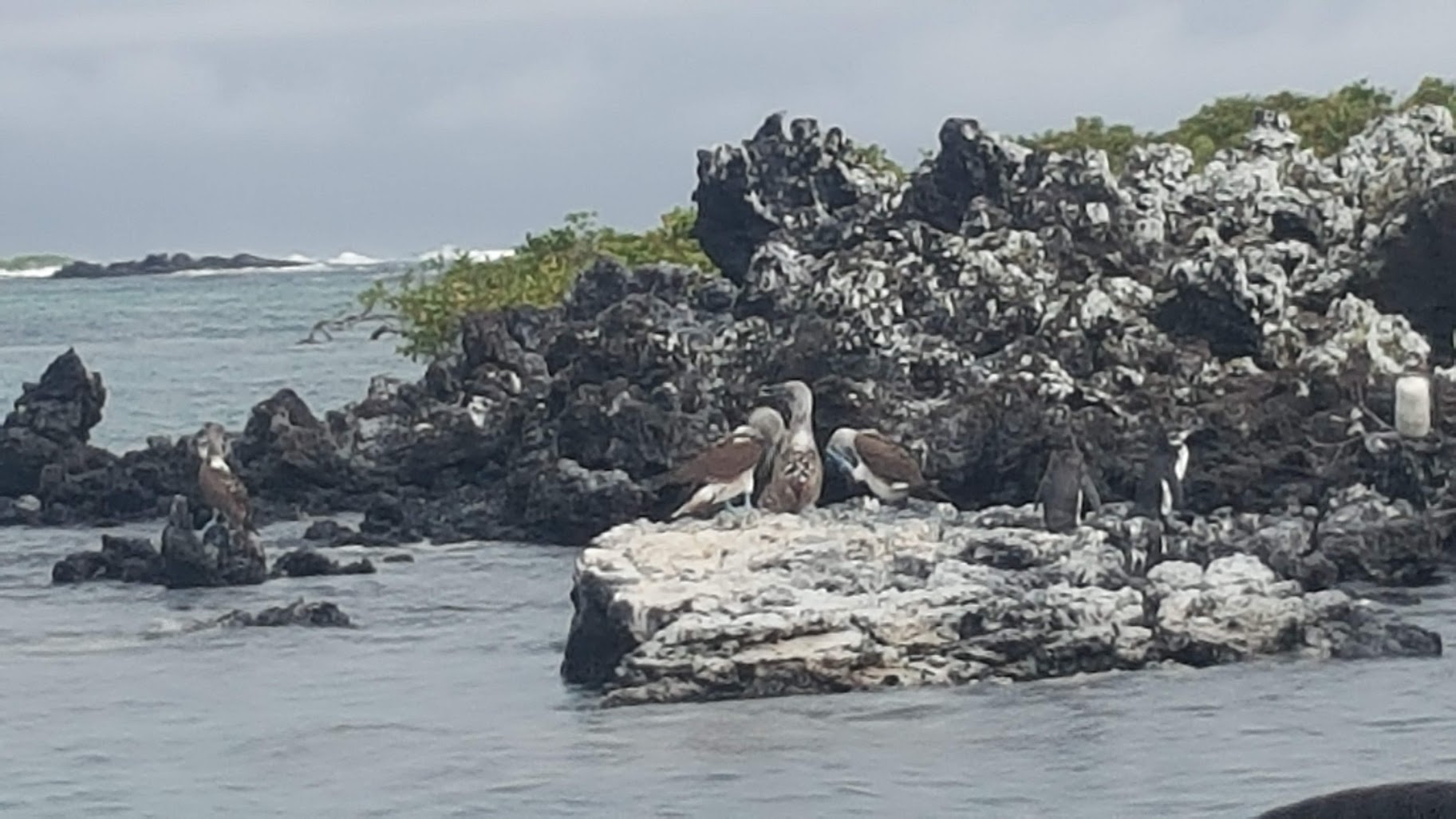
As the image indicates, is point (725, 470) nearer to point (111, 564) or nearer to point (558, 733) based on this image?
point (111, 564)

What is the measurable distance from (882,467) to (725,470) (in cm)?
104

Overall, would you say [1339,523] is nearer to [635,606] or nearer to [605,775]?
[635,606]

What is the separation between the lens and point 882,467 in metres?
21.1

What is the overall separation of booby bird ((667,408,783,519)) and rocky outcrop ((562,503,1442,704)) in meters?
2.69

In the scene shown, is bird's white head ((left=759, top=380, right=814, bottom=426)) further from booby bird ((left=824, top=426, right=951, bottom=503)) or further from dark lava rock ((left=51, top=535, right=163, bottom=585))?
dark lava rock ((left=51, top=535, right=163, bottom=585))

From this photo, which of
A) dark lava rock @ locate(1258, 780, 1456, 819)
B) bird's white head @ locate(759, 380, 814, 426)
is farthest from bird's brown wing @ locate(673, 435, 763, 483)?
dark lava rock @ locate(1258, 780, 1456, 819)

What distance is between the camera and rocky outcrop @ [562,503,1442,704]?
16.2m

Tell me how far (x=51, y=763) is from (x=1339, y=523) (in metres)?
8.04

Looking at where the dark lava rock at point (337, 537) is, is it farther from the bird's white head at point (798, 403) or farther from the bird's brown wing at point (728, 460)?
the bird's brown wing at point (728, 460)

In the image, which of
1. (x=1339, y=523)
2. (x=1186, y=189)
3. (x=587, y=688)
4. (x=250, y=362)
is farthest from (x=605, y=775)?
(x=250, y=362)

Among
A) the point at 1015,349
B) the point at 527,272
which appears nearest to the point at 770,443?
the point at 1015,349

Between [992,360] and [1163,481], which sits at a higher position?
[992,360]

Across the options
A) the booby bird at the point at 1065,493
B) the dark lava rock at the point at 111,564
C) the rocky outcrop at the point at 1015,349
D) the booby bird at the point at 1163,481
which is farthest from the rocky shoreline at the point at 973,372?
the dark lava rock at the point at 111,564

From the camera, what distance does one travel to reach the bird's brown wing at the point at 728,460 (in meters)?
20.7
